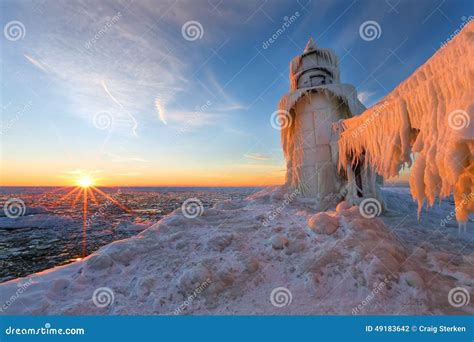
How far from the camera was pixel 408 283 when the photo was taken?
4.09 meters

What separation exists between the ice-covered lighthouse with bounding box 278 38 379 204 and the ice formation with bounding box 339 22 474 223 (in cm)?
682

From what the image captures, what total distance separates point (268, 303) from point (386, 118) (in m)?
4.96

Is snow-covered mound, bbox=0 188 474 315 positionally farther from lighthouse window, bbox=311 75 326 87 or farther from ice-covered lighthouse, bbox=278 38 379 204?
lighthouse window, bbox=311 75 326 87

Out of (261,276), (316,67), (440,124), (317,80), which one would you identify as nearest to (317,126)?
(317,80)

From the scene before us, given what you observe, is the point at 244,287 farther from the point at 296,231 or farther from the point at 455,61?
the point at 455,61

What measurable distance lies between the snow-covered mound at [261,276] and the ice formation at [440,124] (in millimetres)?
1754

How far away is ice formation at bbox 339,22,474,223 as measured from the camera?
2695 millimetres

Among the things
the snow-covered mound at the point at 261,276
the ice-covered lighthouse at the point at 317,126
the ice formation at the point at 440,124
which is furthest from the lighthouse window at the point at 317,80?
the snow-covered mound at the point at 261,276

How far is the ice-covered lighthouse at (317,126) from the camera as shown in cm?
1158

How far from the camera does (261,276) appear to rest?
4590 millimetres

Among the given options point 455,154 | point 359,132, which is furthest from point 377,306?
point 359,132

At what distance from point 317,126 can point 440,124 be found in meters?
9.66

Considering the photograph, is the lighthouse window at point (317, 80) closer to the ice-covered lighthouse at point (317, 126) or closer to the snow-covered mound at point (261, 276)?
the ice-covered lighthouse at point (317, 126)

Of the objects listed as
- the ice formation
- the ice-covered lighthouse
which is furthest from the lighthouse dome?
the ice formation
